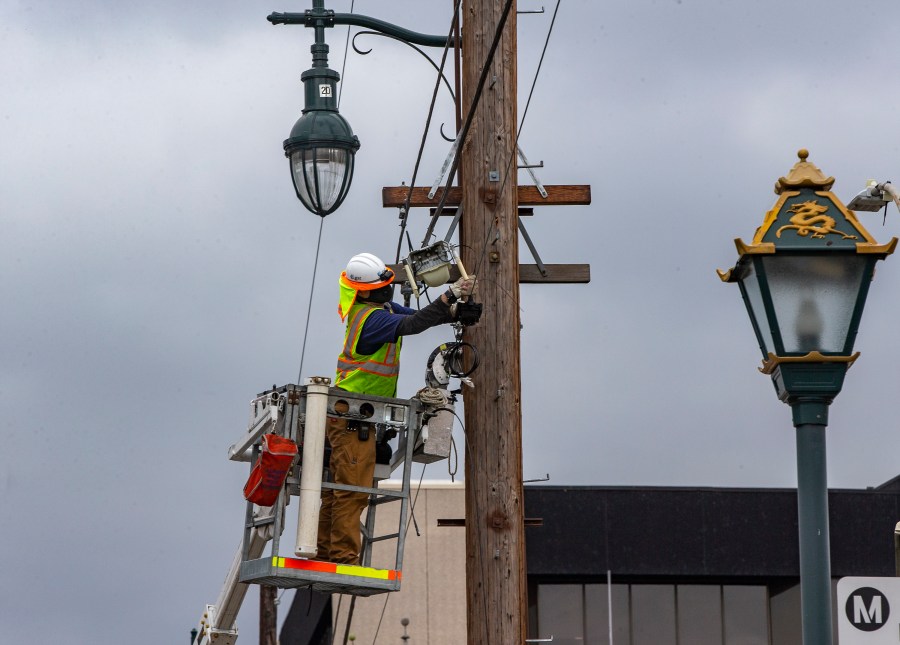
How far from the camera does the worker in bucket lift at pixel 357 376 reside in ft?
40.9

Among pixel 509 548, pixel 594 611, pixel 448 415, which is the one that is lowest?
pixel 509 548

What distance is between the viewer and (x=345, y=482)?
40.9 feet

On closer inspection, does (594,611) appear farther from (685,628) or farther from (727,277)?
(727,277)

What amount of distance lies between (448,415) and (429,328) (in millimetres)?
747

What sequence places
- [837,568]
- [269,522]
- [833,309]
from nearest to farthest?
[833,309], [269,522], [837,568]

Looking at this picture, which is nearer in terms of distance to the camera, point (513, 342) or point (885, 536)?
point (513, 342)

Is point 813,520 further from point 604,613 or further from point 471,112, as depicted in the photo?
point 604,613

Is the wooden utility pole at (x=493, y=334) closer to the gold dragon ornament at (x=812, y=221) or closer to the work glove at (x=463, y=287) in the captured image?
the work glove at (x=463, y=287)

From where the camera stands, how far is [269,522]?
12.5 metres

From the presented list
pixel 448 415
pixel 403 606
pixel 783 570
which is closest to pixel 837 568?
pixel 783 570

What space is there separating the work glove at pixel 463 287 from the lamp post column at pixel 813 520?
3.43m

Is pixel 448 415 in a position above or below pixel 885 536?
below

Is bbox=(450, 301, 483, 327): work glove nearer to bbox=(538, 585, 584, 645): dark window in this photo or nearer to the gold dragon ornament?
the gold dragon ornament

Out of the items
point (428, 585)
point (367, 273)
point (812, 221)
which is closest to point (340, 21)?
point (367, 273)
